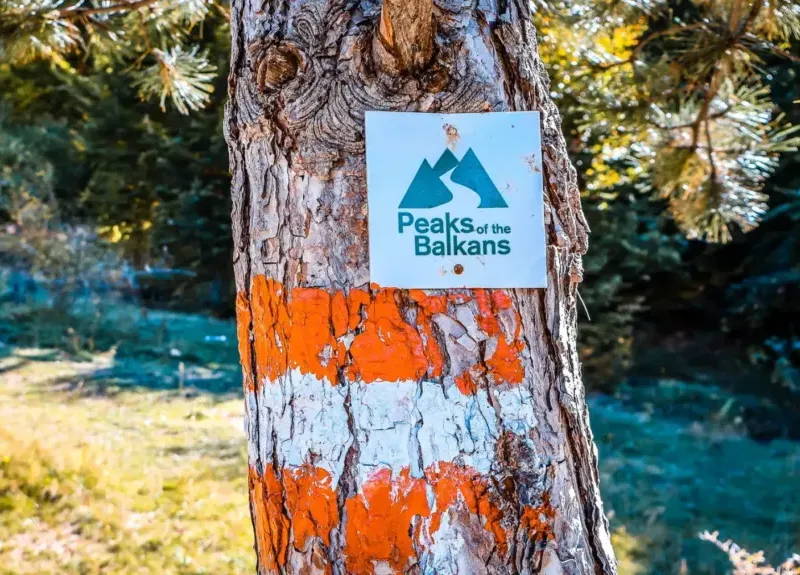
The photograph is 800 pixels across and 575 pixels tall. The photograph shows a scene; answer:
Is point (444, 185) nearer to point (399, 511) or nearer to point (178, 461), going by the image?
point (399, 511)

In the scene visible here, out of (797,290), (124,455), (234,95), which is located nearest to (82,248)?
(124,455)

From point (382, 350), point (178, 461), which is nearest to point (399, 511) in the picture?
point (382, 350)

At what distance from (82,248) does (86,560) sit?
6.42 meters

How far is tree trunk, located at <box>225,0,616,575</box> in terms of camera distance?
1154 mm

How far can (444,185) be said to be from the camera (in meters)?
1.18

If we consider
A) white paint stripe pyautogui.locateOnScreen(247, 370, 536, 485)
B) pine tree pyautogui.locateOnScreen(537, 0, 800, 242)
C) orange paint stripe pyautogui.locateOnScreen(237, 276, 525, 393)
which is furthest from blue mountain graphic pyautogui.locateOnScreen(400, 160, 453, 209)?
pine tree pyautogui.locateOnScreen(537, 0, 800, 242)

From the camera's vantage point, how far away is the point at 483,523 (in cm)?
116

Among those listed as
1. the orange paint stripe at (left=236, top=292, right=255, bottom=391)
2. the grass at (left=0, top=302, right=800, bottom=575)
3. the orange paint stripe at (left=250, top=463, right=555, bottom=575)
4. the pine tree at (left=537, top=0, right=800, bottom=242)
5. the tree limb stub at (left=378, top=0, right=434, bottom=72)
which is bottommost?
the grass at (left=0, top=302, right=800, bottom=575)

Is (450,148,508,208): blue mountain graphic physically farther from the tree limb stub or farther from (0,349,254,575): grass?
(0,349,254,575): grass

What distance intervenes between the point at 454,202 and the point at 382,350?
0.82 ft

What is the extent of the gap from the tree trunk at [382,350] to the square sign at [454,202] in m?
0.03

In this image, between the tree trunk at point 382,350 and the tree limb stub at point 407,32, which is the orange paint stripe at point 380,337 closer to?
the tree trunk at point 382,350

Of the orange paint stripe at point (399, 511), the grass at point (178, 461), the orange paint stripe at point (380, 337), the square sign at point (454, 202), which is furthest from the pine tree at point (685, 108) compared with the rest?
the orange paint stripe at point (399, 511)

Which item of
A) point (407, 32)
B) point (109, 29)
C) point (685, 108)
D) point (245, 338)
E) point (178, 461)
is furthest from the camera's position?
point (178, 461)
